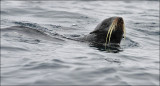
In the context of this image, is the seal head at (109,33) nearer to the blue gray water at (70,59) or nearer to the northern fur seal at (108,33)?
the northern fur seal at (108,33)

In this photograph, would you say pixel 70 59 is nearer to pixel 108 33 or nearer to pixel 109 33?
pixel 108 33

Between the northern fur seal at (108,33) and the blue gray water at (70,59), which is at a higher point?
the northern fur seal at (108,33)

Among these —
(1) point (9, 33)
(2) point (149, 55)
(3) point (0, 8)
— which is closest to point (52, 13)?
(3) point (0, 8)

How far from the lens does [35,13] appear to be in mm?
14461

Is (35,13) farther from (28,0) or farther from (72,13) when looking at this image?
(28,0)

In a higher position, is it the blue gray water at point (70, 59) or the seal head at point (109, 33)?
the seal head at point (109, 33)

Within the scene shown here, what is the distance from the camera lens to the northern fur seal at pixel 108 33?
821cm

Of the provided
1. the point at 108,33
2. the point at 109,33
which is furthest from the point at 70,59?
the point at 109,33

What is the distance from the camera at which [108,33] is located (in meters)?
8.23

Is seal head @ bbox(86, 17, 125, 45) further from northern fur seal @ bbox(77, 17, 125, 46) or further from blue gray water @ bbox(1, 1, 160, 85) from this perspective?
blue gray water @ bbox(1, 1, 160, 85)

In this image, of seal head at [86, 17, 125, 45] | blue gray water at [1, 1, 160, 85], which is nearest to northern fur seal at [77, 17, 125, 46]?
seal head at [86, 17, 125, 45]

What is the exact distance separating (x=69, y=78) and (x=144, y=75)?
4.76ft

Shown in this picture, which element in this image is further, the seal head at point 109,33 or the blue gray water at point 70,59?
the seal head at point 109,33

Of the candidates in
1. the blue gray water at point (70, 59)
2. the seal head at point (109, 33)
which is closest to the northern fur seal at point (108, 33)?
the seal head at point (109, 33)
